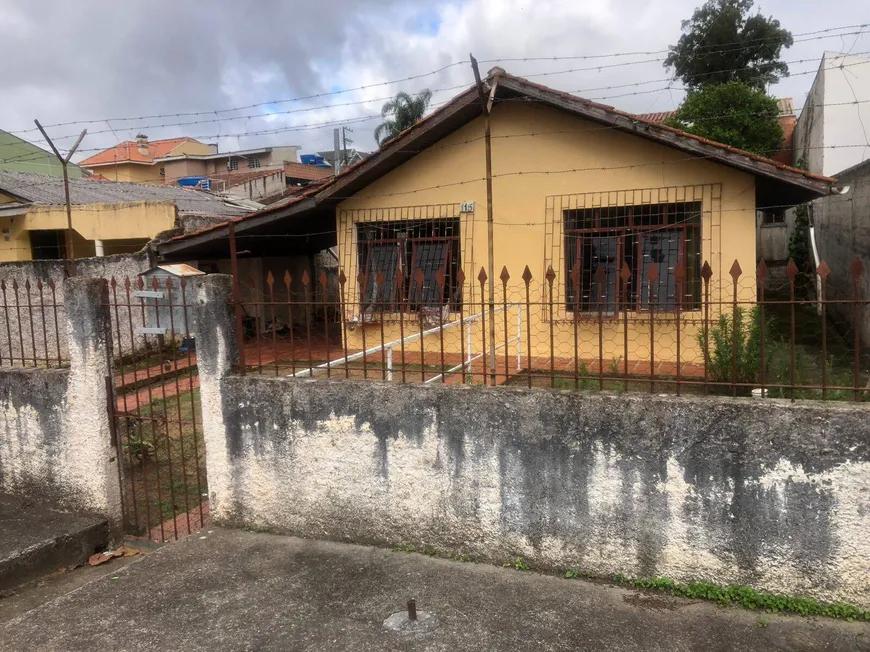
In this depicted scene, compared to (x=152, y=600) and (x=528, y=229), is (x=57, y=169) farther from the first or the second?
(x=152, y=600)

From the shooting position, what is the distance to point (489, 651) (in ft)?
9.66

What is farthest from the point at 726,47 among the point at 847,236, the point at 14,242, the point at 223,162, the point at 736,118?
the point at 223,162

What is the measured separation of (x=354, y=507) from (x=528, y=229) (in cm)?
519

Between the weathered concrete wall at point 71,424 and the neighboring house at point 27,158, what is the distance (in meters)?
18.4

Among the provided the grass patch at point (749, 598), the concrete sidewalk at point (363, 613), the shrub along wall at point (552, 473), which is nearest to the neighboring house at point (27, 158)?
the shrub along wall at point (552, 473)

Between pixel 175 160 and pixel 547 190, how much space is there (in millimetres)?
30239

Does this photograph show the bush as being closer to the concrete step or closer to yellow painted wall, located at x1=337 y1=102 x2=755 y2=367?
yellow painted wall, located at x1=337 y1=102 x2=755 y2=367

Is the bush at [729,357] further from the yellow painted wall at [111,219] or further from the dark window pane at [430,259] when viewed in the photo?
the yellow painted wall at [111,219]

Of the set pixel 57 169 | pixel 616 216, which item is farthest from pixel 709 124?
pixel 57 169

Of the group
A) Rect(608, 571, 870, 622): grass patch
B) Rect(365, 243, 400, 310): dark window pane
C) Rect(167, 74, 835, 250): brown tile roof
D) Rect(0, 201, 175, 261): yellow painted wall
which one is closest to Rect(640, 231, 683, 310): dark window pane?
Rect(167, 74, 835, 250): brown tile roof

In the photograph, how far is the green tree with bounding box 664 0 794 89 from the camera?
22172 millimetres

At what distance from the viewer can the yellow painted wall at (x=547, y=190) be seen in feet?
23.8

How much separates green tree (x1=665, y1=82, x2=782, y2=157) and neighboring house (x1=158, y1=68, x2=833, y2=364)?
367 inches

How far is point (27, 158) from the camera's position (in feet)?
68.1
